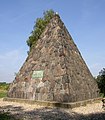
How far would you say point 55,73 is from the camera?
15.1 meters

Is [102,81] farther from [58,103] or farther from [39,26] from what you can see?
[39,26]

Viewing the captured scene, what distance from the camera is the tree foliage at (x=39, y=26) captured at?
28.7m

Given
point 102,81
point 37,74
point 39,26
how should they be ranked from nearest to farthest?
1. point 102,81
2. point 37,74
3. point 39,26

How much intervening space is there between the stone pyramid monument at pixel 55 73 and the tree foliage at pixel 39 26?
10.9m

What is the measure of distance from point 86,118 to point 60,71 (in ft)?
16.0

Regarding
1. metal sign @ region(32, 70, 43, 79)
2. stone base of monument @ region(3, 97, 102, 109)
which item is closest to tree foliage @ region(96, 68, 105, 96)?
stone base of monument @ region(3, 97, 102, 109)

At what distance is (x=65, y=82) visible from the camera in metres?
14.3

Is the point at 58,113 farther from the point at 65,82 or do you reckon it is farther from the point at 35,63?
the point at 35,63

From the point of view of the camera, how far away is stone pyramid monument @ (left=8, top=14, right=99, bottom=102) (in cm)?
1447

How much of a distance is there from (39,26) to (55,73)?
14775 millimetres

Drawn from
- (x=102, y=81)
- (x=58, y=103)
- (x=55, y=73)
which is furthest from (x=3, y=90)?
(x=102, y=81)

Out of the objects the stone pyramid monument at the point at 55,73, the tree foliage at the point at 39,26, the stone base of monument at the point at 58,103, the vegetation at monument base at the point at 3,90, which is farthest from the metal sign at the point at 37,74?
the tree foliage at the point at 39,26

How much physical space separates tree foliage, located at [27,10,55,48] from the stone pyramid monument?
35.8 feet

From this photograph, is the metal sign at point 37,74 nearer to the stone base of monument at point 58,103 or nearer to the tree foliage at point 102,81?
the stone base of monument at point 58,103
